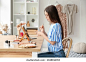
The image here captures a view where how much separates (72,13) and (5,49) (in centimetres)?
440

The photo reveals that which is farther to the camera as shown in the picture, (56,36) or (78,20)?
(78,20)

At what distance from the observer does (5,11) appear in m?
5.65

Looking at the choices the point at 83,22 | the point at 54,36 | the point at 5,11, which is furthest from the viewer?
the point at 83,22

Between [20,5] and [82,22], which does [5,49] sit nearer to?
[20,5]

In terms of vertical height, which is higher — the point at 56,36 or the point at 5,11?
the point at 5,11

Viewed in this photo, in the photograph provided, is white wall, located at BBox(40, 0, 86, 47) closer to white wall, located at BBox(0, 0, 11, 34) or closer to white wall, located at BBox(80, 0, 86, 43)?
white wall, located at BBox(80, 0, 86, 43)

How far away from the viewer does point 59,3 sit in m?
6.15

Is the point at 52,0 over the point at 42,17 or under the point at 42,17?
over

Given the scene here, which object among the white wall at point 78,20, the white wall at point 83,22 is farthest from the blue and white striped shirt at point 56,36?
the white wall at point 83,22

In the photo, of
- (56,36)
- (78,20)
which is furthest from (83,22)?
(56,36)

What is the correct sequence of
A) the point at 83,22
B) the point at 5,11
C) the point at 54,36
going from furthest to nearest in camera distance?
the point at 83,22, the point at 5,11, the point at 54,36

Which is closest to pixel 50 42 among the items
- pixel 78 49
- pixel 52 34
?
pixel 52 34

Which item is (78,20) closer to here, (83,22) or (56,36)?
(83,22)

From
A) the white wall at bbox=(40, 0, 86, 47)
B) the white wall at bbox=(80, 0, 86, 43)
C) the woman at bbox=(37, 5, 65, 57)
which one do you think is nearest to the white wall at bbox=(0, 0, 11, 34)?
the white wall at bbox=(40, 0, 86, 47)
